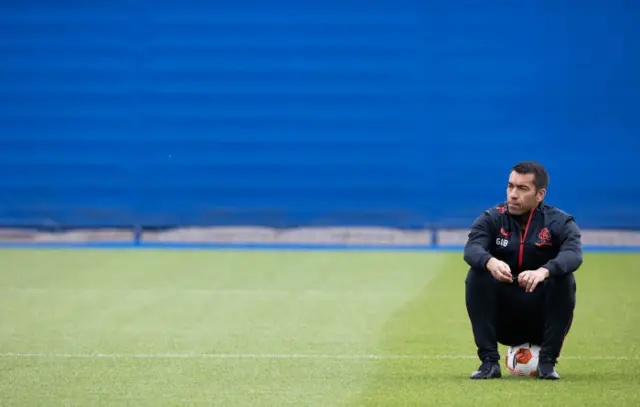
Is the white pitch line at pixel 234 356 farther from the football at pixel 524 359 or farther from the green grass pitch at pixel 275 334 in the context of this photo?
the football at pixel 524 359

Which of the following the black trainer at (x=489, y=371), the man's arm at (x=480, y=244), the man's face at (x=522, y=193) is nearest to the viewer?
the man's arm at (x=480, y=244)

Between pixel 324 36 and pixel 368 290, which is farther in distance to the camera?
pixel 324 36

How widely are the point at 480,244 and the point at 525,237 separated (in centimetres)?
22

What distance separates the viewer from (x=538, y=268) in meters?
5.79

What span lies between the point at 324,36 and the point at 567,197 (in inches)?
122

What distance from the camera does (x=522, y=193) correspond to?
5777mm

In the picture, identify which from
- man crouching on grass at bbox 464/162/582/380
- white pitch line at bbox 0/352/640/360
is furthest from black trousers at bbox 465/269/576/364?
white pitch line at bbox 0/352/640/360

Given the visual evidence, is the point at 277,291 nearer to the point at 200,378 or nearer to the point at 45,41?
the point at 200,378

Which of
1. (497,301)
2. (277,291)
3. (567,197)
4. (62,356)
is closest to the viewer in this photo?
(497,301)

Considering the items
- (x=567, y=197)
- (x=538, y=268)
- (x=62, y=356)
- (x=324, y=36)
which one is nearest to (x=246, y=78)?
(x=324, y=36)

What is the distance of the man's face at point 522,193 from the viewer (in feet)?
18.9

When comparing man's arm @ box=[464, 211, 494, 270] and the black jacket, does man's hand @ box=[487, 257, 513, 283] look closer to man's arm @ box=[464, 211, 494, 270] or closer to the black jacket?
man's arm @ box=[464, 211, 494, 270]

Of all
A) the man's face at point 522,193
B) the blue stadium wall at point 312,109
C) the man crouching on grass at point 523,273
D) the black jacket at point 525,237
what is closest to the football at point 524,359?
the man crouching on grass at point 523,273

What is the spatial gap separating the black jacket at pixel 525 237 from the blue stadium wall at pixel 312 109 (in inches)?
302
